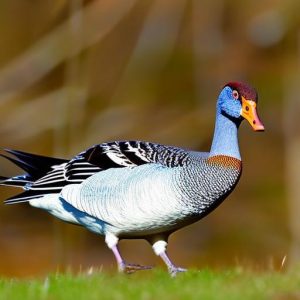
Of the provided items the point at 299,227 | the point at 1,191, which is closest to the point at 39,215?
the point at 1,191

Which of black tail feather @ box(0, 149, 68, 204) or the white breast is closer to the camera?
the white breast

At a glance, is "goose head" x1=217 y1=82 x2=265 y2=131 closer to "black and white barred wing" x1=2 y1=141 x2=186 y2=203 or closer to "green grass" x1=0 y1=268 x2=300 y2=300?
"black and white barred wing" x1=2 y1=141 x2=186 y2=203

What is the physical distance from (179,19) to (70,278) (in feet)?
68.3

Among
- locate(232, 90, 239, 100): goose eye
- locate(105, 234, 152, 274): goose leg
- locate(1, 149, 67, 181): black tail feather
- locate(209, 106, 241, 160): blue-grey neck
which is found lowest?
locate(105, 234, 152, 274): goose leg

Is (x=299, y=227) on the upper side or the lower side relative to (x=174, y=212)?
lower

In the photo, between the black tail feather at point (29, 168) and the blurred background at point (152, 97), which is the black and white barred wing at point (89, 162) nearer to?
the black tail feather at point (29, 168)

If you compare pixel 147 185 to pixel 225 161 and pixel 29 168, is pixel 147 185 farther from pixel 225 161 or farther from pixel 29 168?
pixel 29 168

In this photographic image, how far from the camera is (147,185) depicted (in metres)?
10.1

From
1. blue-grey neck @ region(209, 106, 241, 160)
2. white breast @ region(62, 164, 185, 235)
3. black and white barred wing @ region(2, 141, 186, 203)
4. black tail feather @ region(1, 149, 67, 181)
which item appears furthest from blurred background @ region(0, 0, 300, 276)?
white breast @ region(62, 164, 185, 235)

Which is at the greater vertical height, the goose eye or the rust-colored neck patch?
the goose eye

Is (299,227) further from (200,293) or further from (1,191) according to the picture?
(200,293)

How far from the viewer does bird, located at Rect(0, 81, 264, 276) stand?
1003 centimetres

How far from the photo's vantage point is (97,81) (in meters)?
29.1

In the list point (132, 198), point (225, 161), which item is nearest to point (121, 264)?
point (132, 198)
